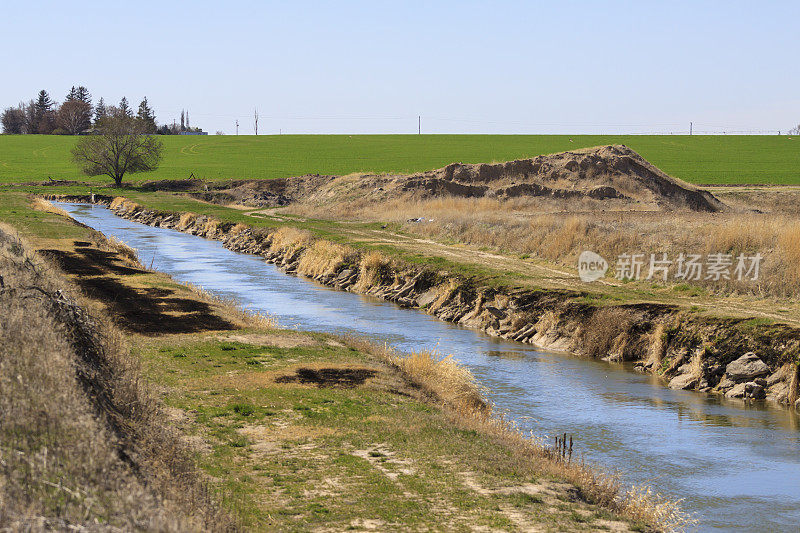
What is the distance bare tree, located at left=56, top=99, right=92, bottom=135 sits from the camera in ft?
634

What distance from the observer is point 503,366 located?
84.2ft

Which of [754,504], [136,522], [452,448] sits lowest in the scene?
[754,504]

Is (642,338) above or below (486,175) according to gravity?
below

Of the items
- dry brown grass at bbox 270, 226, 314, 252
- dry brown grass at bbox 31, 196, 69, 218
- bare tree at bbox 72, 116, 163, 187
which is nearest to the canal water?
dry brown grass at bbox 270, 226, 314, 252

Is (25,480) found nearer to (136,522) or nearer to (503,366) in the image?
(136,522)

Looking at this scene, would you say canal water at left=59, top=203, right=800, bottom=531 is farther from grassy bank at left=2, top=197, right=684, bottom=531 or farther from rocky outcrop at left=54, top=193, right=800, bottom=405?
grassy bank at left=2, top=197, right=684, bottom=531

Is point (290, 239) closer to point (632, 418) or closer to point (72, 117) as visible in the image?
point (632, 418)

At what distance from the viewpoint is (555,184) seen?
236 ft

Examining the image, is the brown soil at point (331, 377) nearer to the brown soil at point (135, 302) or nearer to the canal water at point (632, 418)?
the canal water at point (632, 418)

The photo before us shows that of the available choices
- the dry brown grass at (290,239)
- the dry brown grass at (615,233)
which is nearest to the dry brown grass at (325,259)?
the dry brown grass at (290,239)

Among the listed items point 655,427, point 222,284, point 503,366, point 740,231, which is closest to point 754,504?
point 655,427

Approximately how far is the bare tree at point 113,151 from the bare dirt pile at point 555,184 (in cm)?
3120

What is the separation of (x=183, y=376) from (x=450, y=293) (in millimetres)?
18576

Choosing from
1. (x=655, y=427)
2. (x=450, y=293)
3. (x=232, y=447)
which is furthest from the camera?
(x=450, y=293)
